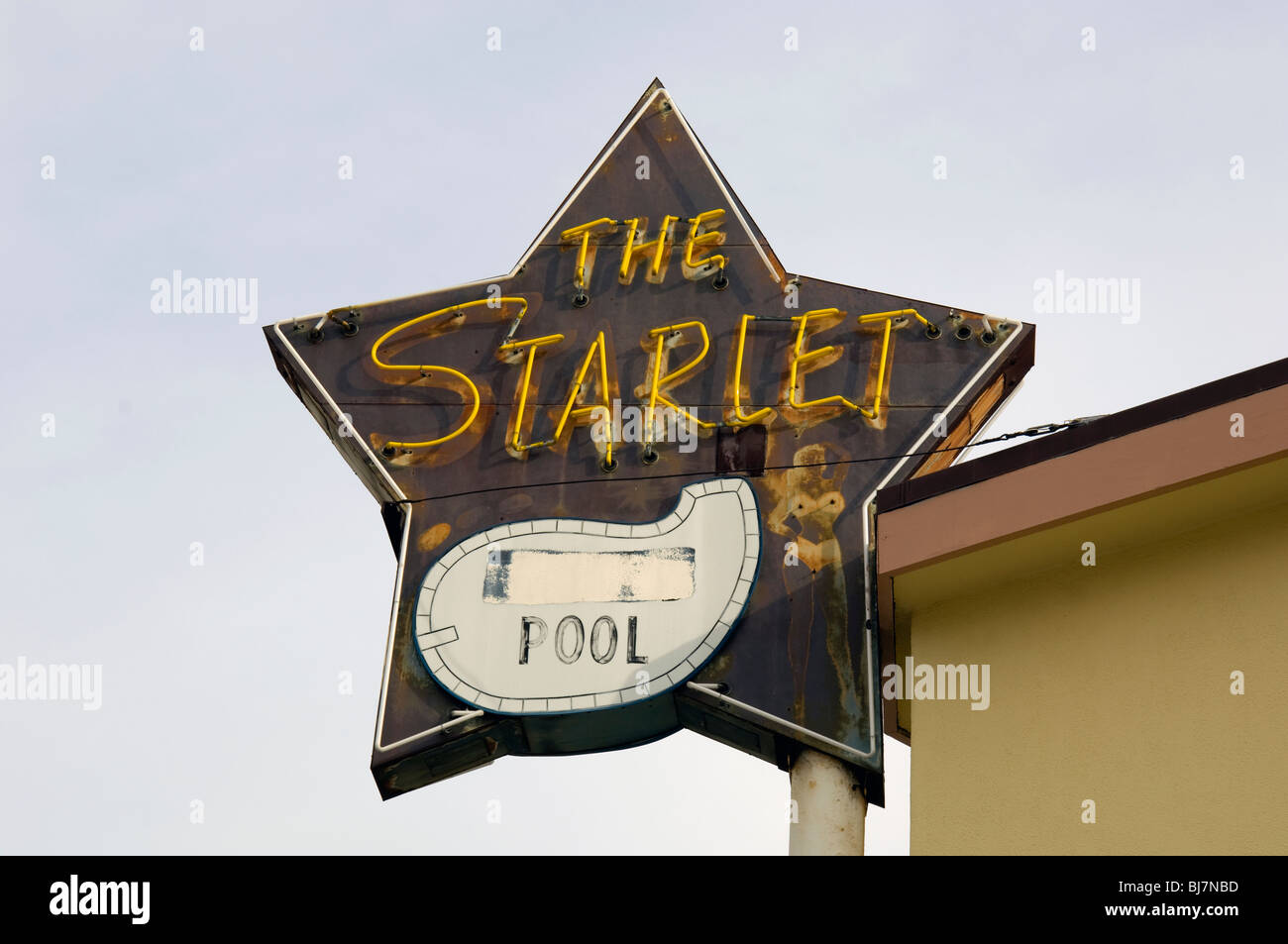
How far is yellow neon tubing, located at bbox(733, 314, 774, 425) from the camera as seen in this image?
11.9m

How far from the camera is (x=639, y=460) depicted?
38.8ft

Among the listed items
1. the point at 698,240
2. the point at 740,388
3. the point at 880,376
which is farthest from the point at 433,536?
the point at 880,376

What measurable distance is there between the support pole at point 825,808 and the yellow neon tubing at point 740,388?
2.33m

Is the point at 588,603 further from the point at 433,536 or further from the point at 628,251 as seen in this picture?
the point at 628,251

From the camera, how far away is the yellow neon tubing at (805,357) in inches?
467

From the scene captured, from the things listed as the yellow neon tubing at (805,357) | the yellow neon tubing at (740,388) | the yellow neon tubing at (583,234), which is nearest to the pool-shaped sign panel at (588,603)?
the yellow neon tubing at (740,388)

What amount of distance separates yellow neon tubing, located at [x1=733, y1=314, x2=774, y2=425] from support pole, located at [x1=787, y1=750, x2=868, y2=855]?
2.33 metres

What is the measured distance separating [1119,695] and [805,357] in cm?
356

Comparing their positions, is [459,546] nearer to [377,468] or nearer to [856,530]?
[377,468]

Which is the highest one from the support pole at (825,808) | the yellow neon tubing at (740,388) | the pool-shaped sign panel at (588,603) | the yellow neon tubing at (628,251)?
the yellow neon tubing at (628,251)

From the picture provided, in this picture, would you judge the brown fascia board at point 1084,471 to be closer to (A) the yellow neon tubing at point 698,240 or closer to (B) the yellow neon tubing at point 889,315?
(B) the yellow neon tubing at point 889,315

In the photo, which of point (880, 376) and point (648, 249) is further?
point (648, 249)

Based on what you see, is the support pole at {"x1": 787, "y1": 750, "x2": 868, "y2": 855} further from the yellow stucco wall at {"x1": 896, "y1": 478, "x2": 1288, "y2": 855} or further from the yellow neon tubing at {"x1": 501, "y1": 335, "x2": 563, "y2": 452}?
the yellow neon tubing at {"x1": 501, "y1": 335, "x2": 563, "y2": 452}

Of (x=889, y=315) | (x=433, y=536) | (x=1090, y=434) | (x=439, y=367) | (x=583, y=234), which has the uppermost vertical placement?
(x=583, y=234)
